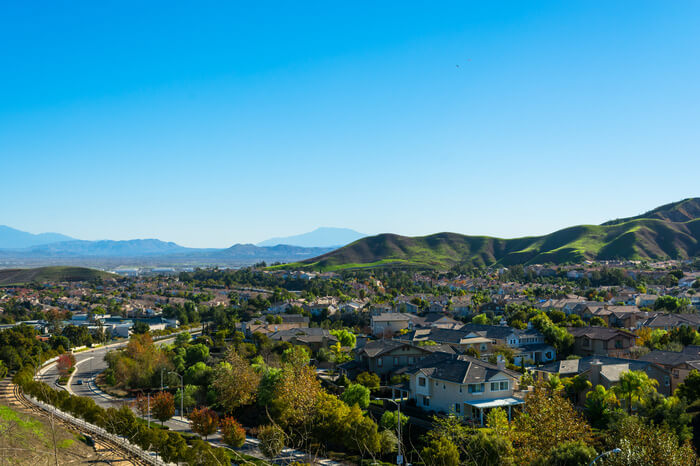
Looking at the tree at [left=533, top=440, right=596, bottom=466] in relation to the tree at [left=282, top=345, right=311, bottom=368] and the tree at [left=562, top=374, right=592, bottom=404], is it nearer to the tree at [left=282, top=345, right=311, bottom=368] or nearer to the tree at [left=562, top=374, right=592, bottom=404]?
the tree at [left=562, top=374, right=592, bottom=404]

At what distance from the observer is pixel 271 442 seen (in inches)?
1124

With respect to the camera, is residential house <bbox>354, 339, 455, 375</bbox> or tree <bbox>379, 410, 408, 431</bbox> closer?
tree <bbox>379, 410, 408, 431</bbox>

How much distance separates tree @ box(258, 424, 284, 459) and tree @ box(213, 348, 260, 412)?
9.33 m

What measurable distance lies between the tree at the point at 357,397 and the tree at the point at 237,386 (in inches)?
295

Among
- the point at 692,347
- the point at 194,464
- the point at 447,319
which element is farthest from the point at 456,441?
the point at 447,319

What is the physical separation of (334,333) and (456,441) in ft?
113

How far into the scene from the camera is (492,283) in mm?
131375

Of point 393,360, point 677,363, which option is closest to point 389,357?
point 393,360

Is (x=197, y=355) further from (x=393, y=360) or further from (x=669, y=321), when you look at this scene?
(x=669, y=321)

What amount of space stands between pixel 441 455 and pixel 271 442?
29.4ft

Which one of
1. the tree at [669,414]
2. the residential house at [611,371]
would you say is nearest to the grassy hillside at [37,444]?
the tree at [669,414]

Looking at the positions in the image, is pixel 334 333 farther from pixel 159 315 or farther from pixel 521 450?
pixel 159 315

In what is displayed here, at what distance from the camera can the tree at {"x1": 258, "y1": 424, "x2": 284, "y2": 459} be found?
93.3 feet

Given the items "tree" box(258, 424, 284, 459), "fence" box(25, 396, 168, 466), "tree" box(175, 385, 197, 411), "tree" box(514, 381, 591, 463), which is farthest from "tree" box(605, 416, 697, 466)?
"tree" box(175, 385, 197, 411)
